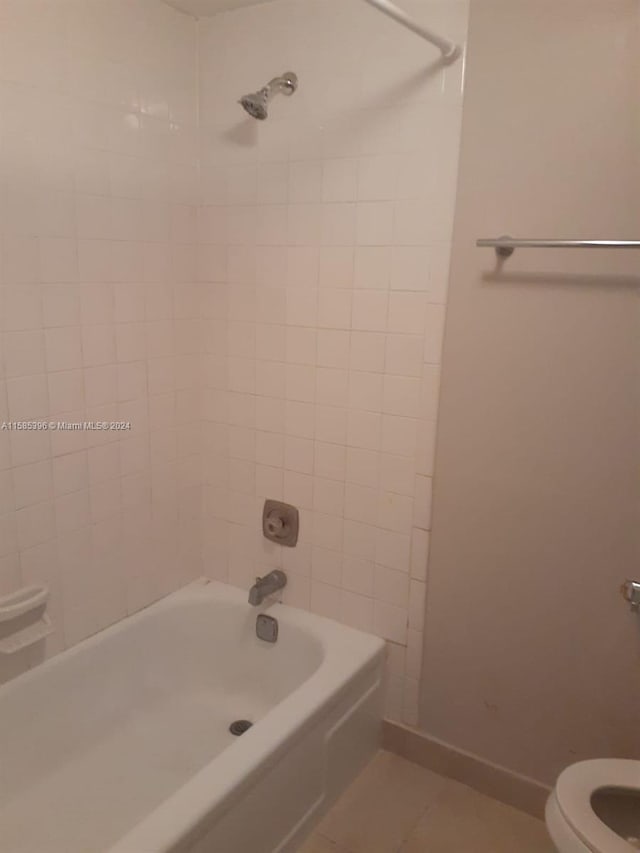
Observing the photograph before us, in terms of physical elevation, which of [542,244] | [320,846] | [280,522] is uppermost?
[542,244]

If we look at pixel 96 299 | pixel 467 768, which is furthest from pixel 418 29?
pixel 467 768

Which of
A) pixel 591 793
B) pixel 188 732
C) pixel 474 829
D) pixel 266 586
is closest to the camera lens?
pixel 591 793

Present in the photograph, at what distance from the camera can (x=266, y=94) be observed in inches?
72.5

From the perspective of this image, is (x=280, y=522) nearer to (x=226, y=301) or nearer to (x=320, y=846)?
(x=226, y=301)

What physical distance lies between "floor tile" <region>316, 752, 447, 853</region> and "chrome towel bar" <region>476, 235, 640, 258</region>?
1.59m

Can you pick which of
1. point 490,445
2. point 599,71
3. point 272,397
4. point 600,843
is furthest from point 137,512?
point 599,71

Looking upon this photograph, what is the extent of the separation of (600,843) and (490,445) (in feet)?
3.05

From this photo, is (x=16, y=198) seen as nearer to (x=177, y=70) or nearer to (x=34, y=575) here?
(x=177, y=70)

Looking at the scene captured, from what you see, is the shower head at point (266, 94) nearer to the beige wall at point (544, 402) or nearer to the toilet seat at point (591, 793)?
the beige wall at point (544, 402)

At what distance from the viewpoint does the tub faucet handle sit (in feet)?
5.07

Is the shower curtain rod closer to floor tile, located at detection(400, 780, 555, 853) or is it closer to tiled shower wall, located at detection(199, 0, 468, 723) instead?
tiled shower wall, located at detection(199, 0, 468, 723)

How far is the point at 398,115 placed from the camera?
176 cm

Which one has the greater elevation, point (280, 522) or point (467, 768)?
point (280, 522)

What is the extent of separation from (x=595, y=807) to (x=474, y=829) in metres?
0.52
